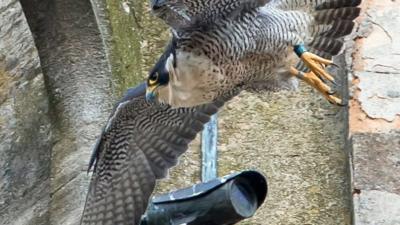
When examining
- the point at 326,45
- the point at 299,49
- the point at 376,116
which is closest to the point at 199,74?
the point at 299,49

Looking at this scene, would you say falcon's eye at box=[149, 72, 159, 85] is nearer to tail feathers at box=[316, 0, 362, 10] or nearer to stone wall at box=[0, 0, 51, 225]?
stone wall at box=[0, 0, 51, 225]

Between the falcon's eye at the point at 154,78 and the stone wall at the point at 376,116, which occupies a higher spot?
the falcon's eye at the point at 154,78

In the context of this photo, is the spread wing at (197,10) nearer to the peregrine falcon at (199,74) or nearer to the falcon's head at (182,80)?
the peregrine falcon at (199,74)

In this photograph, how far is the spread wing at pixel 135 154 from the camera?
23.5ft

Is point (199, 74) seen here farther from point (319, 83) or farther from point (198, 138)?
point (198, 138)

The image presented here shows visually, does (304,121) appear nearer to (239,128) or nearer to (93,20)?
(239,128)

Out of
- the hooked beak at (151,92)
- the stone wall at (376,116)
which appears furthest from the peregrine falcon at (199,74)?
the stone wall at (376,116)

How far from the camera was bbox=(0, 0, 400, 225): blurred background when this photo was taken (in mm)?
6977

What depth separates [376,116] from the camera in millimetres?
7238

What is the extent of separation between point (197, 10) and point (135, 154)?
0.96m

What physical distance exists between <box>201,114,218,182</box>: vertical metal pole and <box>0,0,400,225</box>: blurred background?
1.8 inches

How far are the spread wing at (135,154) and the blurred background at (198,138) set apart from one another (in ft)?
0.38

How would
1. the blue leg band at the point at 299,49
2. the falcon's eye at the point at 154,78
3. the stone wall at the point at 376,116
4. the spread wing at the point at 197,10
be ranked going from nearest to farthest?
the spread wing at the point at 197,10 → the falcon's eye at the point at 154,78 → the blue leg band at the point at 299,49 → the stone wall at the point at 376,116

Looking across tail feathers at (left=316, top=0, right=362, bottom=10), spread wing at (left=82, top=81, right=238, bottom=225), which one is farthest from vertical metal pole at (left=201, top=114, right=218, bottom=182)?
tail feathers at (left=316, top=0, right=362, bottom=10)
